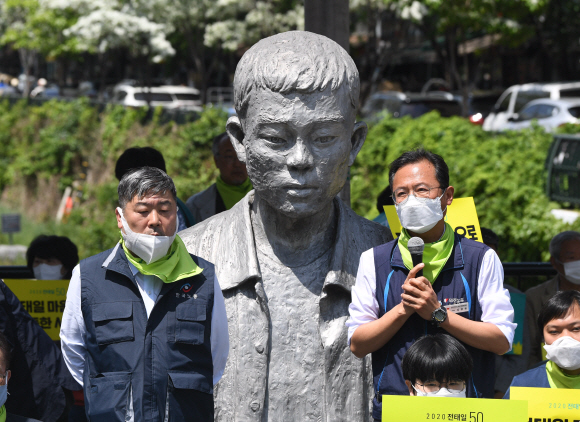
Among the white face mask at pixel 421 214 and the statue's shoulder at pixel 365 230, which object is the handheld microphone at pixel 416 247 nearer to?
the white face mask at pixel 421 214

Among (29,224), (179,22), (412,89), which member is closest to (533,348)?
(29,224)

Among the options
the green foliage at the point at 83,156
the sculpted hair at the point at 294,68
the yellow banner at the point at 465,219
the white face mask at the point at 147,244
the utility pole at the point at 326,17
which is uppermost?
the green foliage at the point at 83,156

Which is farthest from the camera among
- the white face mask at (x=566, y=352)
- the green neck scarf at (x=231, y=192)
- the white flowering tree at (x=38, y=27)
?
the white flowering tree at (x=38, y=27)

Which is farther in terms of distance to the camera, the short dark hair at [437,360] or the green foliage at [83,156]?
the green foliage at [83,156]

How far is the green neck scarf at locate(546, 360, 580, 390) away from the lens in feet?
10.5

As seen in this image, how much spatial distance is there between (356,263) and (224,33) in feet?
70.7

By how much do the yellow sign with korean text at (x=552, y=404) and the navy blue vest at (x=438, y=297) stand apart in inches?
6.8

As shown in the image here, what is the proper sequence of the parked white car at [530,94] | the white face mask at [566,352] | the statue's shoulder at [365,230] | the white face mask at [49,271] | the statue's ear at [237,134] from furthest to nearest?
the parked white car at [530,94] → the white face mask at [49,271] → the statue's shoulder at [365,230] → the statue's ear at [237,134] → the white face mask at [566,352]

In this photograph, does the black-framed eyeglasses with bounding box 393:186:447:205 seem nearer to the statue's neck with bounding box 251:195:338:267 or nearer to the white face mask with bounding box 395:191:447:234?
the white face mask with bounding box 395:191:447:234

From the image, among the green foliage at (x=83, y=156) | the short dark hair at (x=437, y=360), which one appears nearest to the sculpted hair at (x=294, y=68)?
the short dark hair at (x=437, y=360)

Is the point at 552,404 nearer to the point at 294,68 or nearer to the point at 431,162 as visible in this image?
the point at 431,162

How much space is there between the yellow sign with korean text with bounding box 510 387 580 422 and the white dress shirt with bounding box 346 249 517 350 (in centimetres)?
23

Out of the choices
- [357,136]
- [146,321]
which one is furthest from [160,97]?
[146,321]

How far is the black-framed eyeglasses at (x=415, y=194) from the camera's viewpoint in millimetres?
3068
